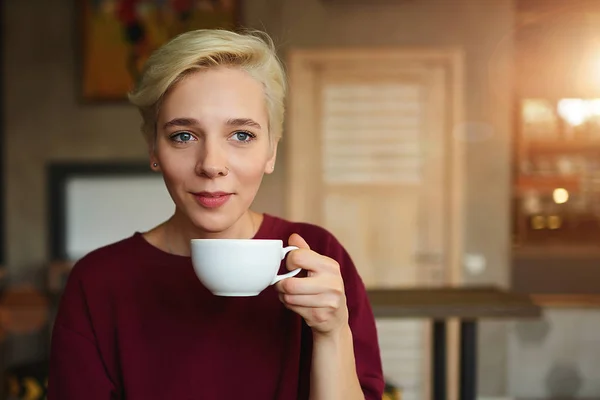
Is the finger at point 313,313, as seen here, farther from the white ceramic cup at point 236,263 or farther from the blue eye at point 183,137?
the blue eye at point 183,137

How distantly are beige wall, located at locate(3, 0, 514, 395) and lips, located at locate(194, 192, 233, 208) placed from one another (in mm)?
2933

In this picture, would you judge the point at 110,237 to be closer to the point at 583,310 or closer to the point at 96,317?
the point at 583,310

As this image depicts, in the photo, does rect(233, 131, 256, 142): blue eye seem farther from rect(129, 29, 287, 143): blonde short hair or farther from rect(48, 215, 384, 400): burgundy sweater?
rect(48, 215, 384, 400): burgundy sweater

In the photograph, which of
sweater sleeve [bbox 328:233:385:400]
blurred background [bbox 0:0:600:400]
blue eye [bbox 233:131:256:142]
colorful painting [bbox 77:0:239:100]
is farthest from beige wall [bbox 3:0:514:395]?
blue eye [bbox 233:131:256:142]

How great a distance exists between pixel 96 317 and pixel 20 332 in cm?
305

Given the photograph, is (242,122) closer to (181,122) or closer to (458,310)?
(181,122)

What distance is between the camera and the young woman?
3.02 feet

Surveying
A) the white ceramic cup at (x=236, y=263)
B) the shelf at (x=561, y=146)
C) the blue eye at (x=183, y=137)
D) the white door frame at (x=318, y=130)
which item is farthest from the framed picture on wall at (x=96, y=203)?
the white ceramic cup at (x=236, y=263)

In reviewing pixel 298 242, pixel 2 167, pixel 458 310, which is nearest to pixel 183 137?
pixel 298 242

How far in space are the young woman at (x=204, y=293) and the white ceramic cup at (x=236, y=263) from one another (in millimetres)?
96

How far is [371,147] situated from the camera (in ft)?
12.8

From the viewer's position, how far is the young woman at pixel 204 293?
3.02ft

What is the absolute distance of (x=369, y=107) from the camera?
3885mm

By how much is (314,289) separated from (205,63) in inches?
13.7
